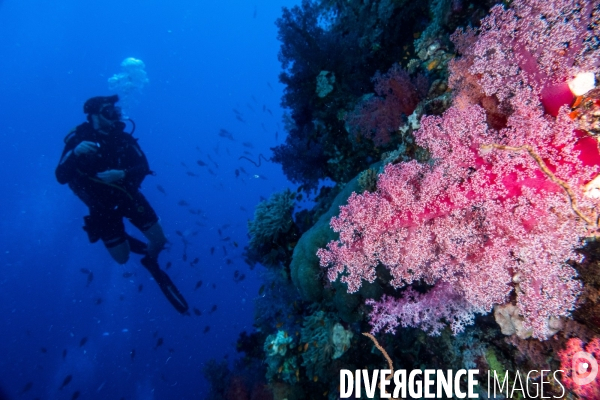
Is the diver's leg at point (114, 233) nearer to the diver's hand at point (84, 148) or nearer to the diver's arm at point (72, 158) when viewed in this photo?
the diver's arm at point (72, 158)

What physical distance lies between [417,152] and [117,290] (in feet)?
229

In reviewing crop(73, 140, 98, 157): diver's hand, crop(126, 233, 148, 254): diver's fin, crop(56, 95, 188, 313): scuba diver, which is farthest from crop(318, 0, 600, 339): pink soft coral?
crop(126, 233, 148, 254): diver's fin

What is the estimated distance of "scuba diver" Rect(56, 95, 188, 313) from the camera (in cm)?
901

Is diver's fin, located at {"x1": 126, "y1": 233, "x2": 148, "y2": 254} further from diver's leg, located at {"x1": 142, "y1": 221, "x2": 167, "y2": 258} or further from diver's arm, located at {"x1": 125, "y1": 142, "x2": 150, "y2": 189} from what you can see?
diver's arm, located at {"x1": 125, "y1": 142, "x2": 150, "y2": 189}

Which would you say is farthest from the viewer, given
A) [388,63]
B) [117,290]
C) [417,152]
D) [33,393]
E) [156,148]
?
[156,148]

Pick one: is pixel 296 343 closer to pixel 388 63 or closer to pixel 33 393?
pixel 388 63

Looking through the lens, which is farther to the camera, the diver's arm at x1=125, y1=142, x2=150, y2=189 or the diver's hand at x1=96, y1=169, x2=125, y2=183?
the diver's arm at x1=125, y1=142, x2=150, y2=189

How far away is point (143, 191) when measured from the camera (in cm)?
9188

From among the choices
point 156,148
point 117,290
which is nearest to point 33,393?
point 117,290

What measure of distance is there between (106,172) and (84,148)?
0.87 metres

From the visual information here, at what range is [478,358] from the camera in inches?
116

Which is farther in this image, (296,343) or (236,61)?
(236,61)

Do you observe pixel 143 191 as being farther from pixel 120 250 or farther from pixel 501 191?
pixel 501 191

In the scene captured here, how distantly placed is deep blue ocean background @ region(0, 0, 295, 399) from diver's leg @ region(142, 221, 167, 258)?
6571 mm
